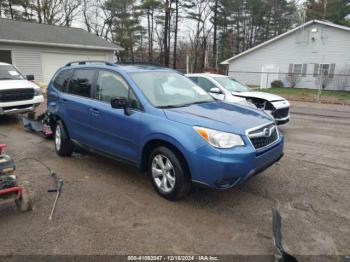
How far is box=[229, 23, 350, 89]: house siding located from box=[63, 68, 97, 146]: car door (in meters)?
20.0

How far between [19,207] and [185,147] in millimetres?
2158

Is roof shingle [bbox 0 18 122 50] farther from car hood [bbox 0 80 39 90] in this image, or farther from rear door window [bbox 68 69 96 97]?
rear door window [bbox 68 69 96 97]

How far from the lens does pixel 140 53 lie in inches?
1650

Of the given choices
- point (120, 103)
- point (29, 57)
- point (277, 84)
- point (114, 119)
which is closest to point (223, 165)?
point (120, 103)

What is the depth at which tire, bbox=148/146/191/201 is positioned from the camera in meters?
3.60

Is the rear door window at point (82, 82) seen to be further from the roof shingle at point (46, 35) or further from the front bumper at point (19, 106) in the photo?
the roof shingle at point (46, 35)

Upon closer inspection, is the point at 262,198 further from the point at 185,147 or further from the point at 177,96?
the point at 177,96

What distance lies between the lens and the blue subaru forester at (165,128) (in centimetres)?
337

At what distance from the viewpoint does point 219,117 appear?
12.2 feet

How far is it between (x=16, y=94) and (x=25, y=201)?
6371 mm

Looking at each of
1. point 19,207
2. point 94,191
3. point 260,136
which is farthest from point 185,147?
point 19,207

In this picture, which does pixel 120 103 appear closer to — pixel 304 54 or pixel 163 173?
pixel 163 173

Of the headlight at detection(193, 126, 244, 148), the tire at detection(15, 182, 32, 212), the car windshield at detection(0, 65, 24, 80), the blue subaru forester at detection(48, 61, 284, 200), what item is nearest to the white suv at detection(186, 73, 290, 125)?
the blue subaru forester at detection(48, 61, 284, 200)

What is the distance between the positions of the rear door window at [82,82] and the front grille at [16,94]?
14.2ft
